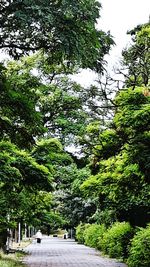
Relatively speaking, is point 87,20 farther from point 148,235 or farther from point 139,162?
point 148,235

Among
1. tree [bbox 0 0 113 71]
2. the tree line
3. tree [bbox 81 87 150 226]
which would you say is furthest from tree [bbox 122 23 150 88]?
tree [bbox 0 0 113 71]

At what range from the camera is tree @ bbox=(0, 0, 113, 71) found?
681cm

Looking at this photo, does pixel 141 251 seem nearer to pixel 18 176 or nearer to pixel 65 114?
pixel 18 176

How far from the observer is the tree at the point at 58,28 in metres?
6.81

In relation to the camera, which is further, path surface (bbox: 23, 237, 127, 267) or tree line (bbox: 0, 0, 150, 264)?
path surface (bbox: 23, 237, 127, 267)

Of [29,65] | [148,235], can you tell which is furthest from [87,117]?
[148,235]

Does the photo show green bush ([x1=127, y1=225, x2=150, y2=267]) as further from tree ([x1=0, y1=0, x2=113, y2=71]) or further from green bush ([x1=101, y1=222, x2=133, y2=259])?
tree ([x1=0, y1=0, x2=113, y2=71])

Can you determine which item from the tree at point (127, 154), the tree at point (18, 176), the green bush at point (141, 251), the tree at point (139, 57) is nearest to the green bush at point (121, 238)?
the tree at point (127, 154)

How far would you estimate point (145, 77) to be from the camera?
2325 centimetres

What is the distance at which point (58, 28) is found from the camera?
709cm

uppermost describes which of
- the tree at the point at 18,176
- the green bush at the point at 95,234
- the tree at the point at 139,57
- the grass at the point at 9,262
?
the tree at the point at 139,57

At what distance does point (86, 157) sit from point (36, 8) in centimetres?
2510

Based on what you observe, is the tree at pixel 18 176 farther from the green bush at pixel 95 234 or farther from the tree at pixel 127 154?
the green bush at pixel 95 234

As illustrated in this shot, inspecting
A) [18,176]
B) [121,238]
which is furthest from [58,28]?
[121,238]
